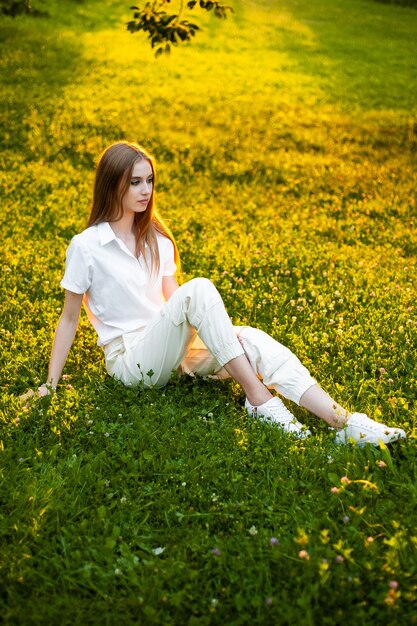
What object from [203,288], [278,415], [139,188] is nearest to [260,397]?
[278,415]

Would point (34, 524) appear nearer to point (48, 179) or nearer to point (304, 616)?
point (304, 616)

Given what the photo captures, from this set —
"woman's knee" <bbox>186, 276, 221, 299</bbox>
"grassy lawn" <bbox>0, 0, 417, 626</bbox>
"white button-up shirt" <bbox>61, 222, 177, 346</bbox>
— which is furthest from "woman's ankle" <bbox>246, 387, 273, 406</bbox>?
"white button-up shirt" <bbox>61, 222, 177, 346</bbox>

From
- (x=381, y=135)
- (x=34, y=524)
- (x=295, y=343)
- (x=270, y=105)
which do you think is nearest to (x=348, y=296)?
(x=295, y=343)

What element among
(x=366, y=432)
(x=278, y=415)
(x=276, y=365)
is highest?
(x=276, y=365)

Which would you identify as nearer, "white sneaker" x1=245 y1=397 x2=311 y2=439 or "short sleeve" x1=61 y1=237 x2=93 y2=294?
"white sneaker" x1=245 y1=397 x2=311 y2=439

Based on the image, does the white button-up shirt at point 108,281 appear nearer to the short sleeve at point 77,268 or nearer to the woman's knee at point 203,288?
the short sleeve at point 77,268

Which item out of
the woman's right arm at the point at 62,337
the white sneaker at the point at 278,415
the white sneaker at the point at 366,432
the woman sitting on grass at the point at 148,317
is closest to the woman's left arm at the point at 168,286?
the woman sitting on grass at the point at 148,317

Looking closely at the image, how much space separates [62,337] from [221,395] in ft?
3.87

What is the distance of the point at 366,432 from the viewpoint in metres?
4.44

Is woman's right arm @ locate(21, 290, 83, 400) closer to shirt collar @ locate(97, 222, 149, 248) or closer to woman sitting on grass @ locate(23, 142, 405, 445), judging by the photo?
woman sitting on grass @ locate(23, 142, 405, 445)

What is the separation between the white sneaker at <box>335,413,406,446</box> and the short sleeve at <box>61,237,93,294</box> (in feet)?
6.71

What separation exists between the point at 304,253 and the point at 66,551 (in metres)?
5.15

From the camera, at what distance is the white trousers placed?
4.75 m

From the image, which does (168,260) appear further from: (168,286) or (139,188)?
(139,188)
